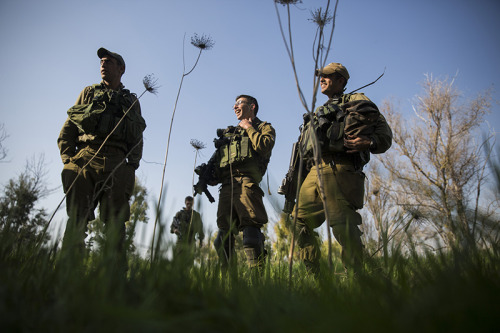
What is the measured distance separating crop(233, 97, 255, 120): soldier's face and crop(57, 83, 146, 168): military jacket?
3.93 ft

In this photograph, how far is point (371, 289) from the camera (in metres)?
0.80

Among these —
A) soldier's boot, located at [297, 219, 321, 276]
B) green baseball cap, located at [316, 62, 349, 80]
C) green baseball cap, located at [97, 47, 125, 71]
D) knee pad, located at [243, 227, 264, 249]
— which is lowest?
soldier's boot, located at [297, 219, 321, 276]

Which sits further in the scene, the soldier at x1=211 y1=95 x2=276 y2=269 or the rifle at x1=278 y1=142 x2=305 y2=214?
the soldier at x1=211 y1=95 x2=276 y2=269

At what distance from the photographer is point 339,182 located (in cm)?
237

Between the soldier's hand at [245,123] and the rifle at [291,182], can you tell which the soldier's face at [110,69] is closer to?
the soldier's hand at [245,123]

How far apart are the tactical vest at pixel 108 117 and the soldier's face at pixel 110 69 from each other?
210mm

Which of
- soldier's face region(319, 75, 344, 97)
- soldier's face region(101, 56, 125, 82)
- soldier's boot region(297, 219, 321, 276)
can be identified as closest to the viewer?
soldier's boot region(297, 219, 321, 276)

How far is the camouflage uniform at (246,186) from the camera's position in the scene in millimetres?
3160

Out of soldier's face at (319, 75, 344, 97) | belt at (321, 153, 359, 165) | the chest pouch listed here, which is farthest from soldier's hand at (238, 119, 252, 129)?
belt at (321, 153, 359, 165)

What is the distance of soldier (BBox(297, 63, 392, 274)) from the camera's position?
2281 millimetres

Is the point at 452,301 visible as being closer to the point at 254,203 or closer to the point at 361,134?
the point at 361,134

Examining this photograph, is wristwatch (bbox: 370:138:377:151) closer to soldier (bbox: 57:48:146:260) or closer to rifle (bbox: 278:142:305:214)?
rifle (bbox: 278:142:305:214)

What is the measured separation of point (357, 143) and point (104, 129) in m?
2.13

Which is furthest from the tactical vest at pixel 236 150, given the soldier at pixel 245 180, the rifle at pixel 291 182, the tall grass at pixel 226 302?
the tall grass at pixel 226 302
